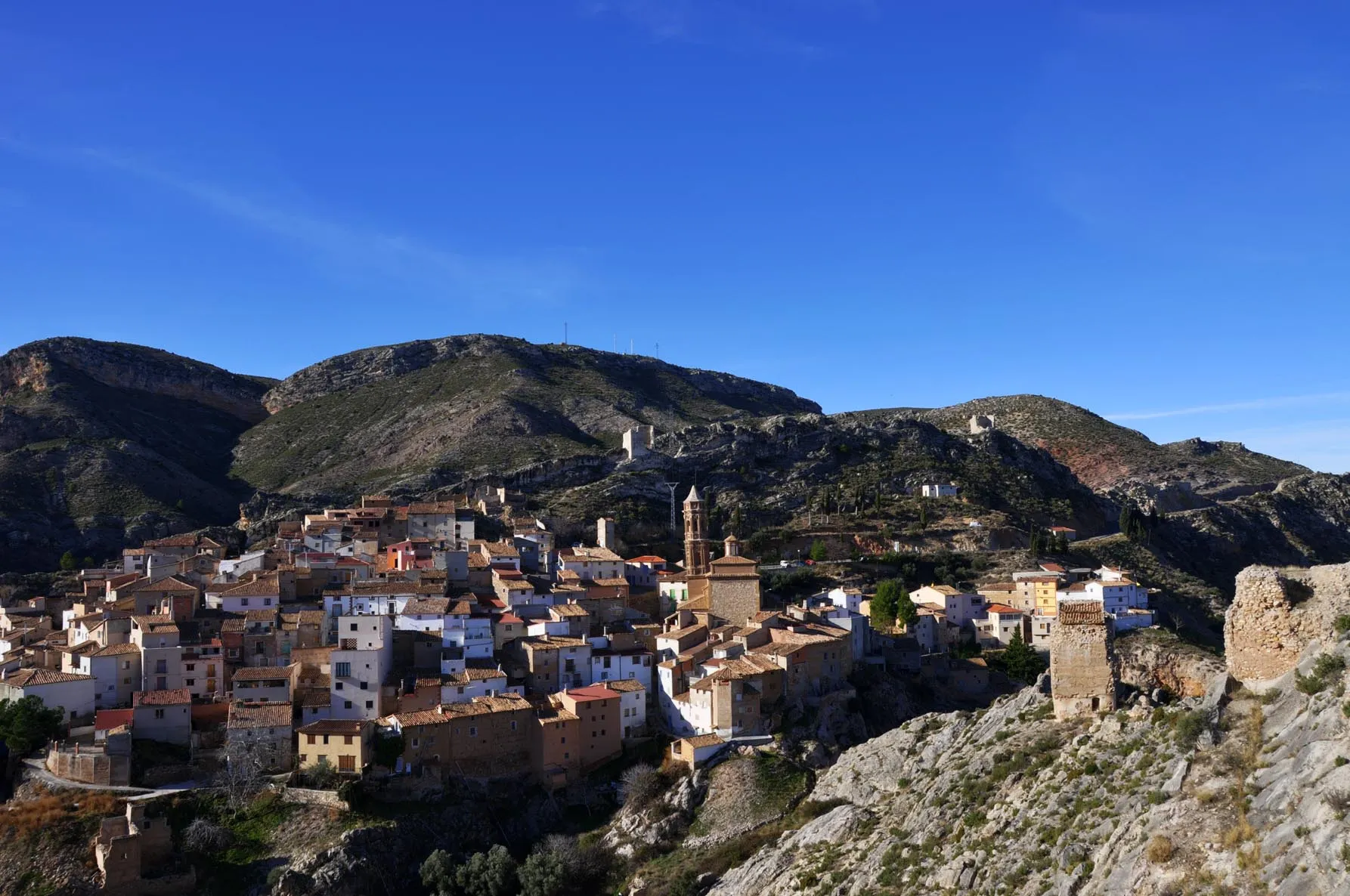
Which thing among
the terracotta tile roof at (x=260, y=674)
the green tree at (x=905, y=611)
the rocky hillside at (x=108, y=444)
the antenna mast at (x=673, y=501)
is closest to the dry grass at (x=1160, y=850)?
the terracotta tile roof at (x=260, y=674)

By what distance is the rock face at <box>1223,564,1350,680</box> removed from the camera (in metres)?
15.1

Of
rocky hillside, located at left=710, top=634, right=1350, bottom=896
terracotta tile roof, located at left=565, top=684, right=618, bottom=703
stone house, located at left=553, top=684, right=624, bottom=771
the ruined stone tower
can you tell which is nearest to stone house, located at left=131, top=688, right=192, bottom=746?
stone house, located at left=553, top=684, right=624, bottom=771

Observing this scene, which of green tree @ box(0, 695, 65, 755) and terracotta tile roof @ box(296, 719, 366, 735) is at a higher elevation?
green tree @ box(0, 695, 65, 755)

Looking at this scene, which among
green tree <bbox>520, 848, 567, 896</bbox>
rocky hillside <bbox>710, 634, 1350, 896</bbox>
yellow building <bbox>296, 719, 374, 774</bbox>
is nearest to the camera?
rocky hillside <bbox>710, 634, 1350, 896</bbox>

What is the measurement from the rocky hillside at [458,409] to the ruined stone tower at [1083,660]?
6082cm

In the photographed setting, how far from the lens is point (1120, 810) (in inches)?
604

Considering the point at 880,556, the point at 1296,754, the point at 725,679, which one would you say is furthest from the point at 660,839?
the point at 880,556

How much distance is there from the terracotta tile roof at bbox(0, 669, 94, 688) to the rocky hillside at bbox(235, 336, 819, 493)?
129 ft

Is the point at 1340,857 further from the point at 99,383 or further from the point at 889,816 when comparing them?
the point at 99,383

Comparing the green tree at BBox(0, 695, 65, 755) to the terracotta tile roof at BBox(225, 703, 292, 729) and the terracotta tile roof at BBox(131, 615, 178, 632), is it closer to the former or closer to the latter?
the terracotta tile roof at BBox(131, 615, 178, 632)

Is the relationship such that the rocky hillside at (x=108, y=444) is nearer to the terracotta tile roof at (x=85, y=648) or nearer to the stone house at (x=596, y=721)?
the terracotta tile roof at (x=85, y=648)

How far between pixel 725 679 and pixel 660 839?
20.7 ft

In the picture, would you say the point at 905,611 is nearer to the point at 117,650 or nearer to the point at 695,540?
the point at 695,540

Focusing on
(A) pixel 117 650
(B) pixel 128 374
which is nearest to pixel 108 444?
(B) pixel 128 374
